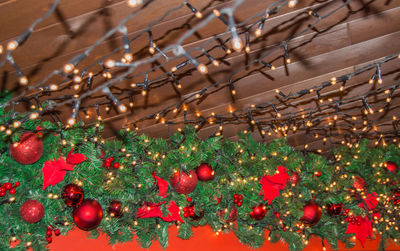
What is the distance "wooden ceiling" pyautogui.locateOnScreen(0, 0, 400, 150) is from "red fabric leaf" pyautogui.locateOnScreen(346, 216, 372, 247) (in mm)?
738

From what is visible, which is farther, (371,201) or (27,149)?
(371,201)

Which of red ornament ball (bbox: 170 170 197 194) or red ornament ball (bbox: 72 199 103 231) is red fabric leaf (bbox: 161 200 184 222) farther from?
red ornament ball (bbox: 72 199 103 231)

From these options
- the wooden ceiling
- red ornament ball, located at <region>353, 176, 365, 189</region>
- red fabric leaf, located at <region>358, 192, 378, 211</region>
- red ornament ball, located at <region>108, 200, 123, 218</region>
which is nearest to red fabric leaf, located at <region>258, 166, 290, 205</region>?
the wooden ceiling

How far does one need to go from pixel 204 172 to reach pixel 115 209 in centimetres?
49

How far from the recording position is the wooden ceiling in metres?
1.25

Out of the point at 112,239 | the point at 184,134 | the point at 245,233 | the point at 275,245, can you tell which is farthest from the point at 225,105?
the point at 275,245

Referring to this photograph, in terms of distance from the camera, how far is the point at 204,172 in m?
1.71

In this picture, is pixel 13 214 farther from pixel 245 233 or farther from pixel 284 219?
pixel 284 219

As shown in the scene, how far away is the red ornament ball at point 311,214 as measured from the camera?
192cm

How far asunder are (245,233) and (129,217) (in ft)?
2.30

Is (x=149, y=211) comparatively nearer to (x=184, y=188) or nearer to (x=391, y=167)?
(x=184, y=188)

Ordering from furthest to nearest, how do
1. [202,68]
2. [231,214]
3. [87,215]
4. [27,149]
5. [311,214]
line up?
[311,214], [231,214], [87,215], [27,149], [202,68]

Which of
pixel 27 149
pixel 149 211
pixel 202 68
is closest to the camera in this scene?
pixel 202 68

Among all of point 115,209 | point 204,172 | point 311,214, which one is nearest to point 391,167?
point 311,214
